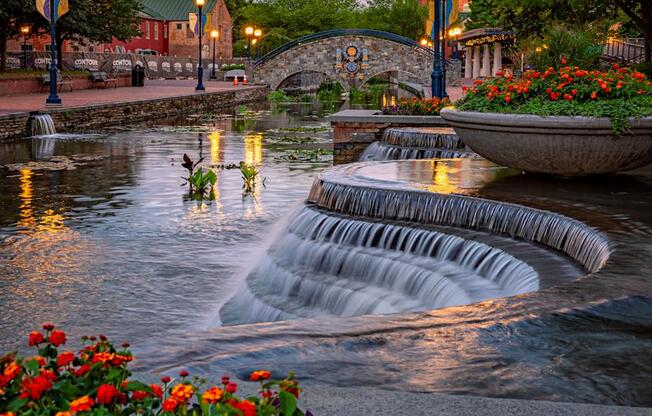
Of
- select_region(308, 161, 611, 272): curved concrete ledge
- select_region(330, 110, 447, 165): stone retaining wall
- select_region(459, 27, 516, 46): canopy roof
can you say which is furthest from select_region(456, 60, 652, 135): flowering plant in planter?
select_region(459, 27, 516, 46): canopy roof

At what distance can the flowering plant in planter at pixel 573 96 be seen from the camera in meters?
10.9

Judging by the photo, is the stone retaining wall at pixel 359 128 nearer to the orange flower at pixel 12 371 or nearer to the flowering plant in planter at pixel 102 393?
the flowering plant in planter at pixel 102 393

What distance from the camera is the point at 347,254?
34.7 ft

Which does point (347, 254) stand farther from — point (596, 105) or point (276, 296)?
point (596, 105)

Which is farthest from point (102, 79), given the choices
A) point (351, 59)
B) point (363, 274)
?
point (363, 274)

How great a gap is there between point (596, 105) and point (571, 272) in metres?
3.60

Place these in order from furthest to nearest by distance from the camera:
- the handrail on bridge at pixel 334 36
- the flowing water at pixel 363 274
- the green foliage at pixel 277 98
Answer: the handrail on bridge at pixel 334 36, the green foliage at pixel 277 98, the flowing water at pixel 363 274

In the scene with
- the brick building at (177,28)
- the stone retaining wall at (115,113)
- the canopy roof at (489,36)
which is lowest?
the stone retaining wall at (115,113)

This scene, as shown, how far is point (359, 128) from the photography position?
21.2 meters

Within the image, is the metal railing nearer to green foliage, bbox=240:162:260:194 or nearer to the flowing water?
the flowing water

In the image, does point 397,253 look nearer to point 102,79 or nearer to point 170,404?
point 170,404

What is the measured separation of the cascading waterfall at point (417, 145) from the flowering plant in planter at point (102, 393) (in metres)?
13.8

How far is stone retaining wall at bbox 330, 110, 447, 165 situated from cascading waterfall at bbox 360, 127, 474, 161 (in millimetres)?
743

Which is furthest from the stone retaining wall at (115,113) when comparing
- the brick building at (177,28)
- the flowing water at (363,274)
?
the brick building at (177,28)
